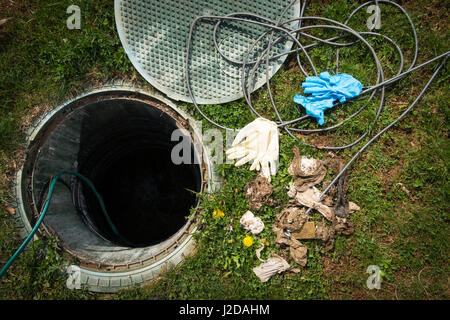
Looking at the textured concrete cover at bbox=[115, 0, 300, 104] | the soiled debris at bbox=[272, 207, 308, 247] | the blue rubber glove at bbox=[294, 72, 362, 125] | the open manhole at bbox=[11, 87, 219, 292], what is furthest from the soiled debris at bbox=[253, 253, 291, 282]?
the textured concrete cover at bbox=[115, 0, 300, 104]

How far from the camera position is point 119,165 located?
4.02m

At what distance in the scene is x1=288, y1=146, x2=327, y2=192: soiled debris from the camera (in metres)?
2.62

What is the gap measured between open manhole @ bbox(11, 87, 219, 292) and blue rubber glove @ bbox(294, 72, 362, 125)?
108cm

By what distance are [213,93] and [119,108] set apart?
997mm

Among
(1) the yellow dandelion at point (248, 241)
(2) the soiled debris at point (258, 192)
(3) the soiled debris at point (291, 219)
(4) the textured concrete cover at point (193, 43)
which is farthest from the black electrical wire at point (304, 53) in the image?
(1) the yellow dandelion at point (248, 241)

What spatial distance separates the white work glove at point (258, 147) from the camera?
265 cm

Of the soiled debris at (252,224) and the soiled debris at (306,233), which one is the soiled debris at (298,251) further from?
the soiled debris at (252,224)

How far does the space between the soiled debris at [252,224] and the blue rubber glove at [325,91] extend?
42.5 inches

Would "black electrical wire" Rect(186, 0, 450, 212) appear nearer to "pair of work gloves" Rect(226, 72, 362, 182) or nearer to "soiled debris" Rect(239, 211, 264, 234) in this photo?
"pair of work gloves" Rect(226, 72, 362, 182)

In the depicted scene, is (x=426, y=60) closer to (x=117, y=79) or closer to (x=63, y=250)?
(x=117, y=79)

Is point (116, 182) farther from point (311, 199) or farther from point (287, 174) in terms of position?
point (311, 199)

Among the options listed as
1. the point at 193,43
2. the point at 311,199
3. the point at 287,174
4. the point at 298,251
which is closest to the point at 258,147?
the point at 287,174

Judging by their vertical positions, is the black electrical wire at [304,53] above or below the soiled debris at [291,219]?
above
